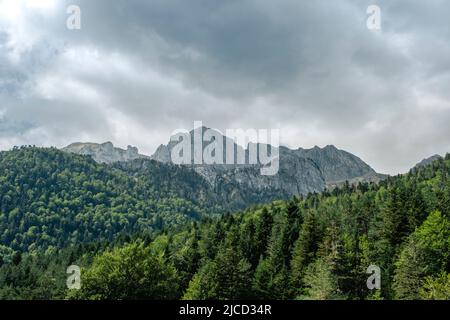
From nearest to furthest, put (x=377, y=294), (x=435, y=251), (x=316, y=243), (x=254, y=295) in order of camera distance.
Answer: (x=377, y=294)
(x=435, y=251)
(x=254, y=295)
(x=316, y=243)

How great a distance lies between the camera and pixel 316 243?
89062 millimetres

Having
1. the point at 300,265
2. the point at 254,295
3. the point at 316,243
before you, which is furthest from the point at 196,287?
the point at 316,243

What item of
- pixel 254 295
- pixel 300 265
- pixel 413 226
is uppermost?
pixel 413 226

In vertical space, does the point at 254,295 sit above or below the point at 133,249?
below

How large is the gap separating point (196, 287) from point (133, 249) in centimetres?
1303

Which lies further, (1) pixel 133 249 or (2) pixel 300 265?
(2) pixel 300 265

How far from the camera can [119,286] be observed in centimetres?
7050
